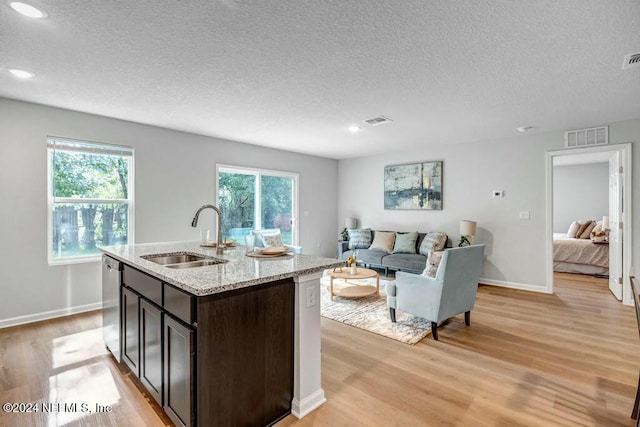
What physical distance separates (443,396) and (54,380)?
2831 millimetres

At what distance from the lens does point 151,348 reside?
6.38ft

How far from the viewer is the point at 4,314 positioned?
3.35 m

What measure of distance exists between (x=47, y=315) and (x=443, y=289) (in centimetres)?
435

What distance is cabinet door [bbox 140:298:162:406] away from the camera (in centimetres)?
186

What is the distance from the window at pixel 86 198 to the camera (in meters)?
3.66

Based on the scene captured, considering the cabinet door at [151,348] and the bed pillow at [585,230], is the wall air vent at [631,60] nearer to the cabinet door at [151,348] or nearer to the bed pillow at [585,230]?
the cabinet door at [151,348]

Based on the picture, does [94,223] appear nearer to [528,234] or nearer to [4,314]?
[4,314]

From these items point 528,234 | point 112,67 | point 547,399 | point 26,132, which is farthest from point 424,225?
point 26,132

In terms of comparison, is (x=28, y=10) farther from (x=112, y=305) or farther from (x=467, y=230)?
(x=467, y=230)

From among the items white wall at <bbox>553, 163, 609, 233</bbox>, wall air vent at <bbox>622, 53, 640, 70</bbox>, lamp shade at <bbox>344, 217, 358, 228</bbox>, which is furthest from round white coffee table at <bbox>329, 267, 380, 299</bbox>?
white wall at <bbox>553, 163, 609, 233</bbox>

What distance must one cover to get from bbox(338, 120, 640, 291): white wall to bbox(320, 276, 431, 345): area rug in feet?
7.11

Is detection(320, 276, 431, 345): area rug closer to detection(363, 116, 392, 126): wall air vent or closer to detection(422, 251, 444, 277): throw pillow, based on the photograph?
detection(422, 251, 444, 277): throw pillow

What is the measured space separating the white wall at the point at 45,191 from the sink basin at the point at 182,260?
197 cm

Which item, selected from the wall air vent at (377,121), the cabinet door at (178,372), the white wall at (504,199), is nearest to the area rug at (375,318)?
the cabinet door at (178,372)
